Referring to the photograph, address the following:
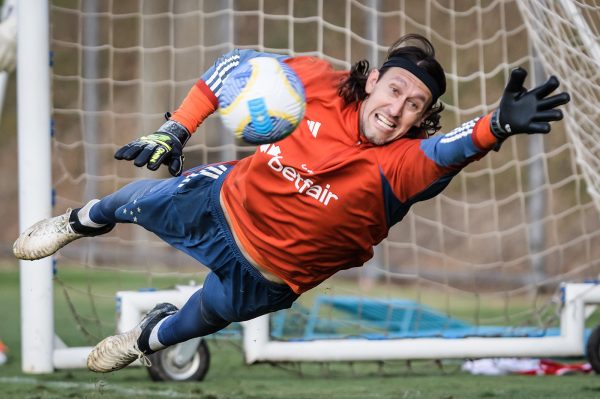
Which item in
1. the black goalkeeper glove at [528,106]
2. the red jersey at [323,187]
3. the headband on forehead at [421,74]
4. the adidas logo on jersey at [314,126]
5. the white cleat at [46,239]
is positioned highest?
the headband on forehead at [421,74]

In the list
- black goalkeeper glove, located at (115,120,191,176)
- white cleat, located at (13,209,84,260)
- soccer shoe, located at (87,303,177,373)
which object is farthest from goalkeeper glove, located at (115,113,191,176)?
soccer shoe, located at (87,303,177,373)

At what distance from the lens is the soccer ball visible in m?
3.48

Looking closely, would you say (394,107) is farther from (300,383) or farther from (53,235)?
(300,383)

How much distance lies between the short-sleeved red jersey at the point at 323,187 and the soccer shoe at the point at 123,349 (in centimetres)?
77

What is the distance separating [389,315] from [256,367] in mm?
894

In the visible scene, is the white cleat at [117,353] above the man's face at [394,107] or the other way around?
the other way around

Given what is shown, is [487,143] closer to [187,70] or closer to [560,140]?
[560,140]

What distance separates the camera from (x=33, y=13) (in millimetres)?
5859

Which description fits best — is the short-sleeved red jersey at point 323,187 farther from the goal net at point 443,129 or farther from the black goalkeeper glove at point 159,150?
the goal net at point 443,129

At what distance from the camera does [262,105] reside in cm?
347

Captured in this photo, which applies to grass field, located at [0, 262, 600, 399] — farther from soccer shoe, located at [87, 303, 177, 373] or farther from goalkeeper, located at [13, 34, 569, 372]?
goalkeeper, located at [13, 34, 569, 372]

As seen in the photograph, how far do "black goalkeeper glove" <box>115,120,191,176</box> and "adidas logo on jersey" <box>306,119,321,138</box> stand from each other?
1.55 feet

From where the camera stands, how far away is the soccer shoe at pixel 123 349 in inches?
185

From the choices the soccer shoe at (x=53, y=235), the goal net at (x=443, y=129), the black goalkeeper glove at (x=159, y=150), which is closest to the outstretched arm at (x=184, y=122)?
the black goalkeeper glove at (x=159, y=150)
